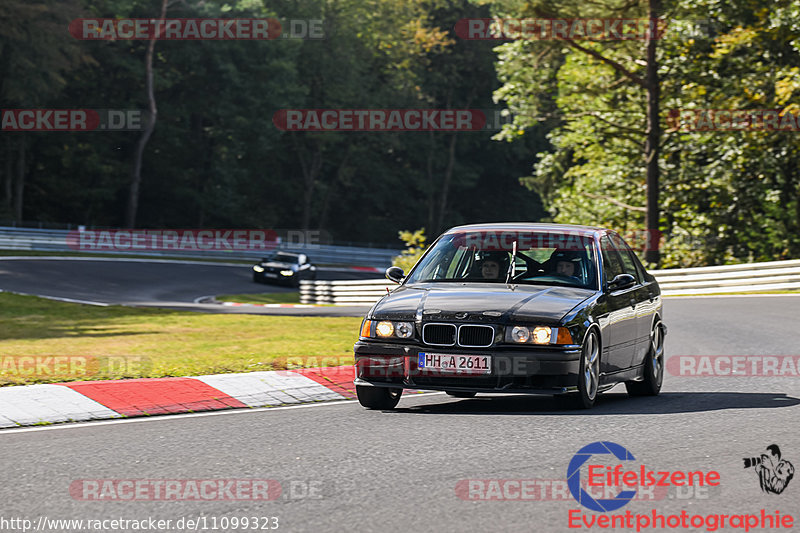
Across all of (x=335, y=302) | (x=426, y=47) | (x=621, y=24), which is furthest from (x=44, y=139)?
(x=621, y=24)

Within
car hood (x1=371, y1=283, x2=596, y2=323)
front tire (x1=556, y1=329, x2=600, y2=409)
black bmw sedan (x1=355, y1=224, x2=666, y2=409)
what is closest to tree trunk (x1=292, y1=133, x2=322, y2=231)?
black bmw sedan (x1=355, y1=224, x2=666, y2=409)

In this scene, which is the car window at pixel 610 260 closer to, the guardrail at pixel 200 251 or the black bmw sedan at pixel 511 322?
the black bmw sedan at pixel 511 322

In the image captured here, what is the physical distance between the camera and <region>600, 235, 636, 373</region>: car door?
9906 mm

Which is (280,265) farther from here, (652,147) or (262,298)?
(652,147)

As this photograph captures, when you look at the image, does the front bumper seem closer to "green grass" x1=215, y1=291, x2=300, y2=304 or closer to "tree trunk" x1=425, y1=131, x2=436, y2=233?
"green grass" x1=215, y1=291, x2=300, y2=304

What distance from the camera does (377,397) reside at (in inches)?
373

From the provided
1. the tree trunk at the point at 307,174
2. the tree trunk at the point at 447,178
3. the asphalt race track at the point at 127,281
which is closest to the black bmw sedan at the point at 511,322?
the asphalt race track at the point at 127,281

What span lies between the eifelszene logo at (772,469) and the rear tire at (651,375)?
125 inches

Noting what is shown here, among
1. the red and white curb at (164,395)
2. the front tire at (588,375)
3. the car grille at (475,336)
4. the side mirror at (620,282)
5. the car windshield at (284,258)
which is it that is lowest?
the car windshield at (284,258)

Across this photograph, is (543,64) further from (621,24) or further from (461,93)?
(461,93)

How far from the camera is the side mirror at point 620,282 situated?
10078 millimetres

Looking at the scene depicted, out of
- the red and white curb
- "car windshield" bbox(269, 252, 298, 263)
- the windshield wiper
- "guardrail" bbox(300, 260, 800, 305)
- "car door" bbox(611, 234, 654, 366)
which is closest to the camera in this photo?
the red and white curb

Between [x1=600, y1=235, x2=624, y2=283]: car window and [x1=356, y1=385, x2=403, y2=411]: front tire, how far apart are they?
2.23 meters

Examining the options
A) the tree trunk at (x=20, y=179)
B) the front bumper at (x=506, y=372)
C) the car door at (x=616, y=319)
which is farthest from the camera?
the tree trunk at (x=20, y=179)
